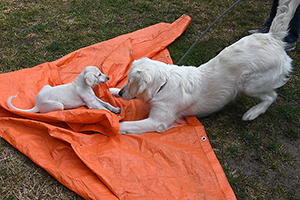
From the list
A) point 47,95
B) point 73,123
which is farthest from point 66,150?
point 47,95

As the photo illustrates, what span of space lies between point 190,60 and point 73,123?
2.52 m

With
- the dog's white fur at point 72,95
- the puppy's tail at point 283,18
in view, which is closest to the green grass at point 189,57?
the dog's white fur at point 72,95

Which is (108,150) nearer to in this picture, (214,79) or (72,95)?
(72,95)

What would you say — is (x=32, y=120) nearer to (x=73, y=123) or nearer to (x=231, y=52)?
(x=73, y=123)

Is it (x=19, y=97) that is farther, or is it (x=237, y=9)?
(x=237, y=9)

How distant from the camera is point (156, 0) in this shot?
247 inches

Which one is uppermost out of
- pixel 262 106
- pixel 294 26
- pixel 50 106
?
pixel 50 106

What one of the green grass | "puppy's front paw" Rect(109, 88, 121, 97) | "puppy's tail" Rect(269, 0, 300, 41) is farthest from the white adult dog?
the green grass

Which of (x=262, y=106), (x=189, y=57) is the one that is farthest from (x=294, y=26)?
(x=262, y=106)

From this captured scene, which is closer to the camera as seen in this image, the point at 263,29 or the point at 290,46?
the point at 290,46

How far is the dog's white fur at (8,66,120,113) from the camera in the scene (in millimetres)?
3004

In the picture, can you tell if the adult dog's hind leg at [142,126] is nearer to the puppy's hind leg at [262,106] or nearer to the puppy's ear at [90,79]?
the puppy's ear at [90,79]

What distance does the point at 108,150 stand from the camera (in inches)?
109

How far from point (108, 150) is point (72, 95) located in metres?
0.87
